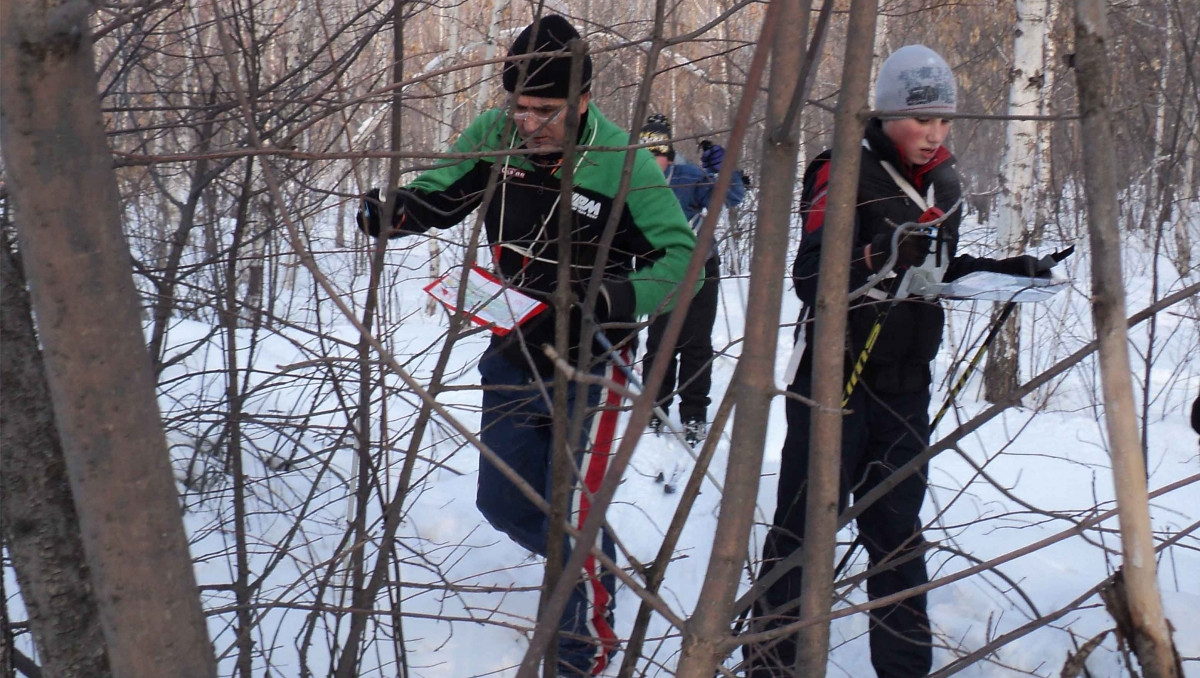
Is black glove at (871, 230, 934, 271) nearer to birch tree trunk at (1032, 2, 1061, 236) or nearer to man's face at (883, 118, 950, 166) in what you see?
man's face at (883, 118, 950, 166)

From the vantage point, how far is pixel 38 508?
1586 millimetres

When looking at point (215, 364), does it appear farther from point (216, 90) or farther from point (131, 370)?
point (131, 370)

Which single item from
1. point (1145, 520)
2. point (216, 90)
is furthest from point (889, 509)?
point (216, 90)

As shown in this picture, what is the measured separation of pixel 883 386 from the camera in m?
2.66

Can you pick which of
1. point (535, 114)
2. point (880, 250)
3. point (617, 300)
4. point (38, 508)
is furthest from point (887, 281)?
point (38, 508)

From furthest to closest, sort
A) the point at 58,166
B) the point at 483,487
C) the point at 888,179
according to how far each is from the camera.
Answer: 1. the point at 483,487
2. the point at 888,179
3. the point at 58,166

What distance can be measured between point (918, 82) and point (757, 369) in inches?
70.5

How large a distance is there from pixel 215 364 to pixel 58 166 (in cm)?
529

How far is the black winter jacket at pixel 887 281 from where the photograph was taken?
2.56 metres

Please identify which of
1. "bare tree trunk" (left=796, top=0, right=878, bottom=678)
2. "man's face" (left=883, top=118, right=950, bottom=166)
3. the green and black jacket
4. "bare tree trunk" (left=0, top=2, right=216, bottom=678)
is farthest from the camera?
"man's face" (left=883, top=118, right=950, bottom=166)

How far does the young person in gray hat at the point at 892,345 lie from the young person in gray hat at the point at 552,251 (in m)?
0.41

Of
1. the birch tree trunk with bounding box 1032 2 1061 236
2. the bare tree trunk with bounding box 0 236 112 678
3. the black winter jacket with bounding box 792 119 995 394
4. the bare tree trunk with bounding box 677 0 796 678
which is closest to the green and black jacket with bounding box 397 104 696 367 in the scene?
the black winter jacket with bounding box 792 119 995 394

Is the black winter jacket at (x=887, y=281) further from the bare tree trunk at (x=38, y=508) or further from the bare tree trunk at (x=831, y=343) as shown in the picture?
the bare tree trunk at (x=38, y=508)

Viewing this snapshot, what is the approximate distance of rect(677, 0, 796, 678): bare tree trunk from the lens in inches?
44.2
